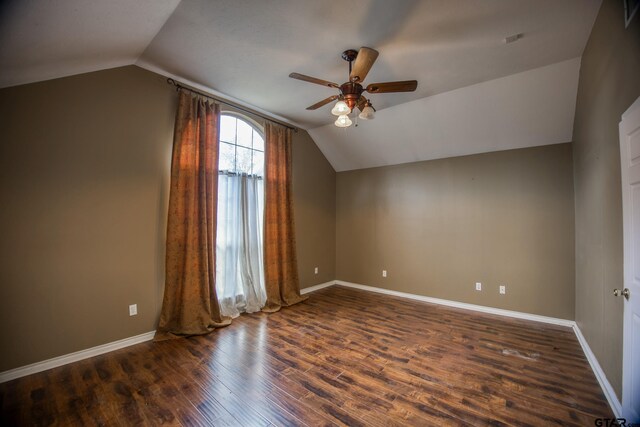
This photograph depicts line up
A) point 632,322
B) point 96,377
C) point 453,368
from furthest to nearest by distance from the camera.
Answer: point 453,368 → point 96,377 → point 632,322

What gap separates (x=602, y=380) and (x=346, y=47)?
3.52 m

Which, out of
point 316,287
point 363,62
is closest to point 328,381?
point 363,62

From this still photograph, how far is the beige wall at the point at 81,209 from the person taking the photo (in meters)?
2.12

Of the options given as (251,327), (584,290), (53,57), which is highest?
(53,57)

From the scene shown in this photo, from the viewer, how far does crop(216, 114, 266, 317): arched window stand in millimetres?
3503

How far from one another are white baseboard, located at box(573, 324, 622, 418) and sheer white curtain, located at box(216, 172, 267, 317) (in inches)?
140

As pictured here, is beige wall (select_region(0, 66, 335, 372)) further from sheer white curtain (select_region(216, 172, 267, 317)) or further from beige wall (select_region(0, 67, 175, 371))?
sheer white curtain (select_region(216, 172, 267, 317))

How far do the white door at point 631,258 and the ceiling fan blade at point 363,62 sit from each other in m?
1.64

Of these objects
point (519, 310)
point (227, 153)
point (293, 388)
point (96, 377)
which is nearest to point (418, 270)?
point (519, 310)

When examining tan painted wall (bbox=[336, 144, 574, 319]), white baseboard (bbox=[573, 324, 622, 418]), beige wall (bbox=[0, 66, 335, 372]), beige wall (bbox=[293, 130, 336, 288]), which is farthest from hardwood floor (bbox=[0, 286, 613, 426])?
beige wall (bbox=[293, 130, 336, 288])

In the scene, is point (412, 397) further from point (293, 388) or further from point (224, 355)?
point (224, 355)

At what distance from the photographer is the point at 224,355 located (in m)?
2.53

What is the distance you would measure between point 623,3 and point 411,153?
2.85 metres

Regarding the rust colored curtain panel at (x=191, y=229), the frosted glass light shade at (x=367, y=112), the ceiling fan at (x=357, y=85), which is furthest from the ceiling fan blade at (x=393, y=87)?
the rust colored curtain panel at (x=191, y=229)
